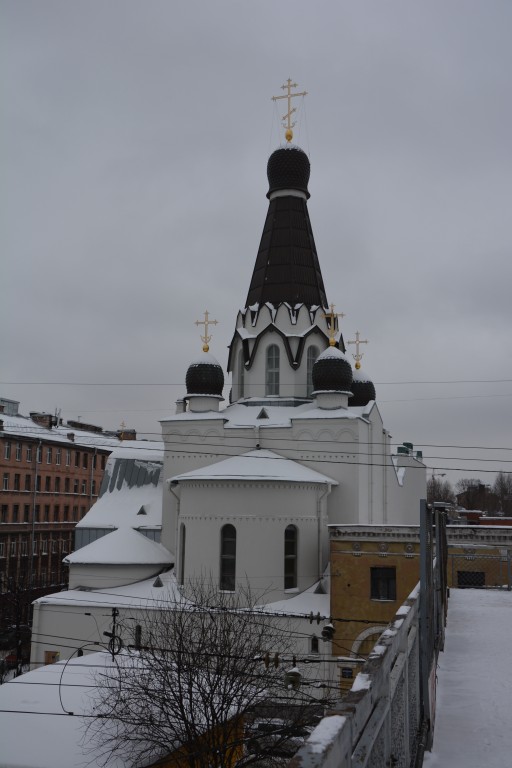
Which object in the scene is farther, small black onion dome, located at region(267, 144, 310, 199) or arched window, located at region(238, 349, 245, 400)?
small black onion dome, located at region(267, 144, 310, 199)

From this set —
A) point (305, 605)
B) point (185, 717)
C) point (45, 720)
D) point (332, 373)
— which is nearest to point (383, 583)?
point (305, 605)

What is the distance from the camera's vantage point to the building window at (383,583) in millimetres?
22531

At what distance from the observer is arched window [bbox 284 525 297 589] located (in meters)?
24.8

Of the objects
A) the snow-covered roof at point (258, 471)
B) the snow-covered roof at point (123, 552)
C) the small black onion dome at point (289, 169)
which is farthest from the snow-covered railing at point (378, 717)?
the small black onion dome at point (289, 169)

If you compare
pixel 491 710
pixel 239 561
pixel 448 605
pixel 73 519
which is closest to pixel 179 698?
pixel 448 605

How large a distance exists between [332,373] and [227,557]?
26.9 ft

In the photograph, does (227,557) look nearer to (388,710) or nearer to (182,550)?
(182,550)

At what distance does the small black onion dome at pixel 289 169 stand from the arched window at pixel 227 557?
55.6 feet

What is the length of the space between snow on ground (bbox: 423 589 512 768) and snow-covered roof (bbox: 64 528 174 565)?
1961 cm

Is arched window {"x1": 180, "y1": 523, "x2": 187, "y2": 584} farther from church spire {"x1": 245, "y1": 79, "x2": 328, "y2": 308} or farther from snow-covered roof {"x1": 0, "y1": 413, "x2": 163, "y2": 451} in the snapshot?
snow-covered roof {"x1": 0, "y1": 413, "x2": 163, "y2": 451}

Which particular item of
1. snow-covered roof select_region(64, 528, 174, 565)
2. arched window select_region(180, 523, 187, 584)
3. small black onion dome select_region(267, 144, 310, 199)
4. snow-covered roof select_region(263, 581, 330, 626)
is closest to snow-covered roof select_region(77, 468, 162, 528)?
snow-covered roof select_region(64, 528, 174, 565)

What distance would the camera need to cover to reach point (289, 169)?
33844mm

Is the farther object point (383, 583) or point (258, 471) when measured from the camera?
point (258, 471)

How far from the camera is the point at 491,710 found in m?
5.32
